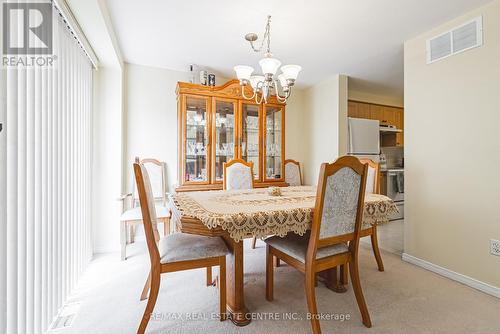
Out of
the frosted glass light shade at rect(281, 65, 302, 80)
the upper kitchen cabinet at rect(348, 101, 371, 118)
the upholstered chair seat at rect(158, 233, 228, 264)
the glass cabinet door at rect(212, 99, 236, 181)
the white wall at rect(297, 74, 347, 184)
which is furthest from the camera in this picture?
the upper kitchen cabinet at rect(348, 101, 371, 118)

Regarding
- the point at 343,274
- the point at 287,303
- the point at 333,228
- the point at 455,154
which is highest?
the point at 455,154

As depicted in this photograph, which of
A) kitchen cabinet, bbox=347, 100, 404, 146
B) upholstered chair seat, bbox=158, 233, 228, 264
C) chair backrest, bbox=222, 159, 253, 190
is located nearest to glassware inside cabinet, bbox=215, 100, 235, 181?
chair backrest, bbox=222, 159, 253, 190

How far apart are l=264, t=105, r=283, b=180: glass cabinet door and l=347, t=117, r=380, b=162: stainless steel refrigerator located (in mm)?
1091

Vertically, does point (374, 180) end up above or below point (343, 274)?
above

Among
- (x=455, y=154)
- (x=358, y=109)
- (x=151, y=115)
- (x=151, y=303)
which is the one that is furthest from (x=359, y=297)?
(x=358, y=109)

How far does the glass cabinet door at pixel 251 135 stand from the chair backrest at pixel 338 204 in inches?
78.2

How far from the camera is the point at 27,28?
1342 millimetres

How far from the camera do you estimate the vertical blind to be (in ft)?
3.77

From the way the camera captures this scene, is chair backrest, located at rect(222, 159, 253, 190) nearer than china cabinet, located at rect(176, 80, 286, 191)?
Yes

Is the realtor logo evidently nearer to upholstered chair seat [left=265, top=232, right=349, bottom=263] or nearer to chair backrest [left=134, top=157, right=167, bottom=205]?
chair backrest [left=134, top=157, right=167, bottom=205]

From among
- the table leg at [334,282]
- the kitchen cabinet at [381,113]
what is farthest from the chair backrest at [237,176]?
the kitchen cabinet at [381,113]

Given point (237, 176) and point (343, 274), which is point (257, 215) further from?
point (237, 176)

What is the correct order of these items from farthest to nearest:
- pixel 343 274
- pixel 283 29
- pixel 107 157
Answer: pixel 107 157 < pixel 283 29 < pixel 343 274

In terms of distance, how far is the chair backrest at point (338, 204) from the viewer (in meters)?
1.35
